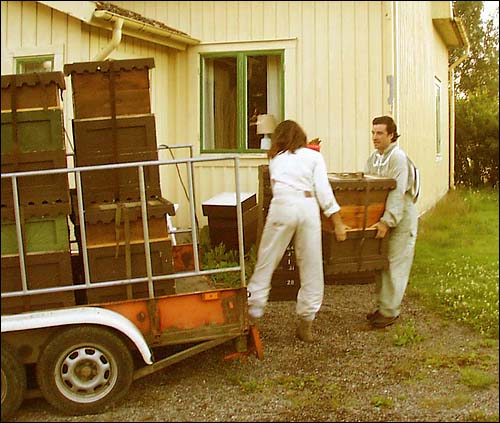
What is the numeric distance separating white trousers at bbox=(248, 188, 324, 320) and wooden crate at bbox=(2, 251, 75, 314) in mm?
815

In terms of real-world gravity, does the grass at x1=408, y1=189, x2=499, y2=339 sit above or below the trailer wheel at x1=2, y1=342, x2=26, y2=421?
above

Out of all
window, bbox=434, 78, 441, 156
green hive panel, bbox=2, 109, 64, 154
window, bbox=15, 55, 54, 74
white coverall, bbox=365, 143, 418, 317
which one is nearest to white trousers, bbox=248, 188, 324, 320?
white coverall, bbox=365, 143, 418, 317

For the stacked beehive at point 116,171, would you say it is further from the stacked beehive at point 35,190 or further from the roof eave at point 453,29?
the roof eave at point 453,29

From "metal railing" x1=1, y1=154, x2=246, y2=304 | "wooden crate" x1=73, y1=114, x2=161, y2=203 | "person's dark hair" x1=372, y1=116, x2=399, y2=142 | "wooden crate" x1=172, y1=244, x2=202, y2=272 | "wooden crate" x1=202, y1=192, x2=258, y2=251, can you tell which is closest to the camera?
"person's dark hair" x1=372, y1=116, x2=399, y2=142

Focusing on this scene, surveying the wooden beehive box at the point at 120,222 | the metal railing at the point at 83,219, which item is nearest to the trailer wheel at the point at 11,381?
the metal railing at the point at 83,219

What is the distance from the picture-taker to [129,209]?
3287mm

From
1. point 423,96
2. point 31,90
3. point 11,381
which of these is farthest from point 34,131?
point 423,96

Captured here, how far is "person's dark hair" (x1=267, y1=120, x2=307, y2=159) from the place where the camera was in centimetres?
298

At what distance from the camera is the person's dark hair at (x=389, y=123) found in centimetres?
285

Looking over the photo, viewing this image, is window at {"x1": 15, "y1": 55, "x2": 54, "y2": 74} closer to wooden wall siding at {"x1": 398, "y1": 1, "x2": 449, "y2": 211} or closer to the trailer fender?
the trailer fender

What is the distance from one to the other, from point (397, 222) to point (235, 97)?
2.61m

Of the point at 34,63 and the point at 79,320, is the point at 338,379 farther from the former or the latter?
the point at 34,63

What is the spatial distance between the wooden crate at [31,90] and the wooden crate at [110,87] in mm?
95

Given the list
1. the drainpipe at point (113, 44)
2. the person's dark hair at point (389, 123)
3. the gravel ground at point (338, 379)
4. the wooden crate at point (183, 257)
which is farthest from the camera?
the drainpipe at point (113, 44)
